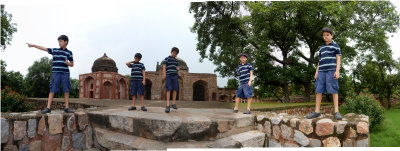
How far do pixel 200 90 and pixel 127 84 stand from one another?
7.48 metres

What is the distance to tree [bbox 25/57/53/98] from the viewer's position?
67.7ft

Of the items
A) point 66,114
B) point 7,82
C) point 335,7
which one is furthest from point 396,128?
point 7,82

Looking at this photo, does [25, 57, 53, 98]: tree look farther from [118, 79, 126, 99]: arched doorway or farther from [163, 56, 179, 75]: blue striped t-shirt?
[163, 56, 179, 75]: blue striped t-shirt

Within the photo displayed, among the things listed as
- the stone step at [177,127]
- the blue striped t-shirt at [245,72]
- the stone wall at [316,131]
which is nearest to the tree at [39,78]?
the stone step at [177,127]

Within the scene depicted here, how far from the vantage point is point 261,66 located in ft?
38.7

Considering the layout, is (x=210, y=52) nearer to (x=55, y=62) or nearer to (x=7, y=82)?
(x=55, y=62)

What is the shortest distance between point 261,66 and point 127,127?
32.7ft

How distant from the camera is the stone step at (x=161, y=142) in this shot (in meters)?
2.59

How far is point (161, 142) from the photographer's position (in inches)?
105

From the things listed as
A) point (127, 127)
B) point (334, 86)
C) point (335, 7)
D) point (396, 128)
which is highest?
point (335, 7)

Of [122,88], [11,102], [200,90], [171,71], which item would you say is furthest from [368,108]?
[122,88]

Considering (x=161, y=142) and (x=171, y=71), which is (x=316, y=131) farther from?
(x=171, y=71)

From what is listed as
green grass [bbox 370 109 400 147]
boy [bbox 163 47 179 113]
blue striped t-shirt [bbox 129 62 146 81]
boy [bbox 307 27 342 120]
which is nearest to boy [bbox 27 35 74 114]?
blue striped t-shirt [bbox 129 62 146 81]

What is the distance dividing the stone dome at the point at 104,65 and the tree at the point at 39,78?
6383 mm
